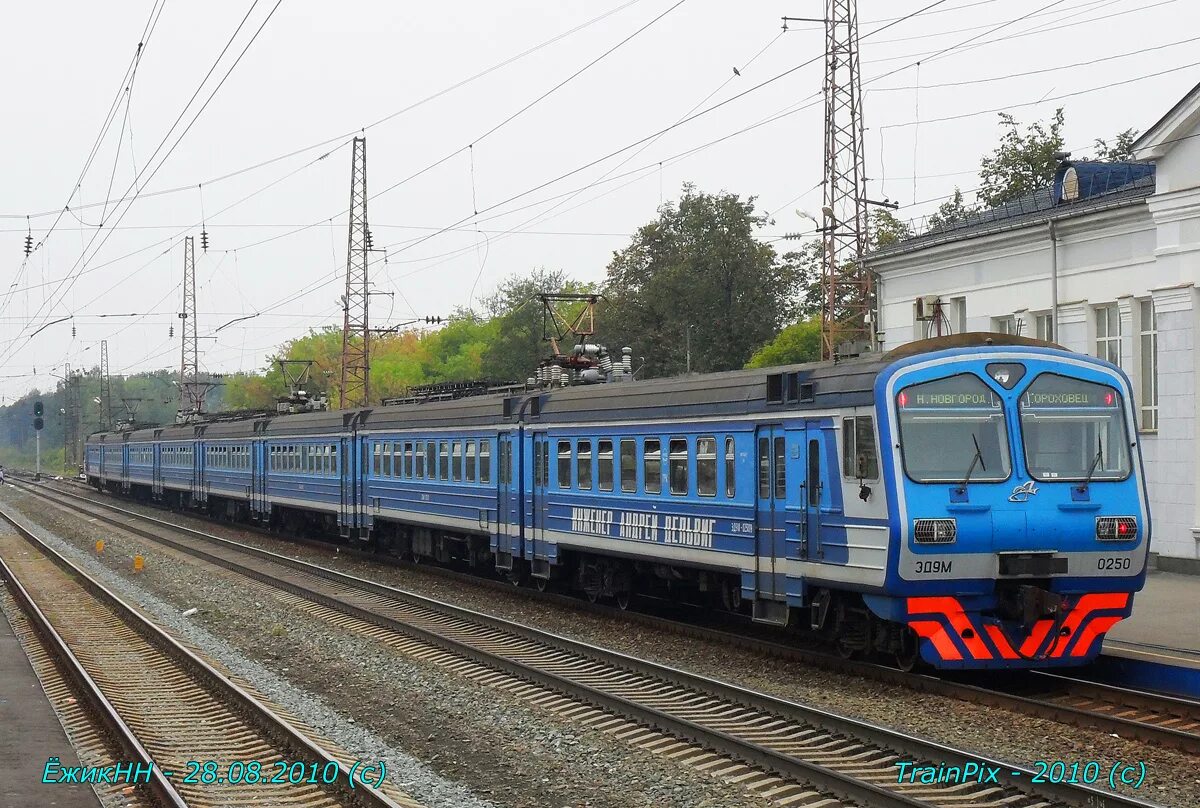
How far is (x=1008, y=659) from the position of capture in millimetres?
12023

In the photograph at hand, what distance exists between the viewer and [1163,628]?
1584cm

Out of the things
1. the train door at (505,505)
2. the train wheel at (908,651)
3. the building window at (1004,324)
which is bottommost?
the train wheel at (908,651)

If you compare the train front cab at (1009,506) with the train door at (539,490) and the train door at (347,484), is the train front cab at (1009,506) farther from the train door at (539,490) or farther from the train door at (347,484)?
the train door at (347,484)

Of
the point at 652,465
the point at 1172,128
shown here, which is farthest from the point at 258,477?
the point at 1172,128

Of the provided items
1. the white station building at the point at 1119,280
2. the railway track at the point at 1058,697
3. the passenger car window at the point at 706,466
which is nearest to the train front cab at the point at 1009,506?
the railway track at the point at 1058,697

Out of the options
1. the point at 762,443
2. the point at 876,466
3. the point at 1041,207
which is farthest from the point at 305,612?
the point at 1041,207

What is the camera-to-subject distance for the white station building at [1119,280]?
21.9 m

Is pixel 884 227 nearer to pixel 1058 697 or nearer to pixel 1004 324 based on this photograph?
pixel 1004 324

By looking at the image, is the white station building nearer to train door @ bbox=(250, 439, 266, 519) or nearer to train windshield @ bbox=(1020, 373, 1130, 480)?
train windshield @ bbox=(1020, 373, 1130, 480)

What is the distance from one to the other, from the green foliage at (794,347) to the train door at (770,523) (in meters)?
43.5

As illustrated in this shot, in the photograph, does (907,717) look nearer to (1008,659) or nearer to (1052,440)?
(1008,659)

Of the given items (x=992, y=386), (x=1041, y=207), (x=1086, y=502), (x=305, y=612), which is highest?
(x=1041, y=207)

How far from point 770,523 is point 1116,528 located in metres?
3.44

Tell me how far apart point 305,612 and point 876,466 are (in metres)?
10.6
